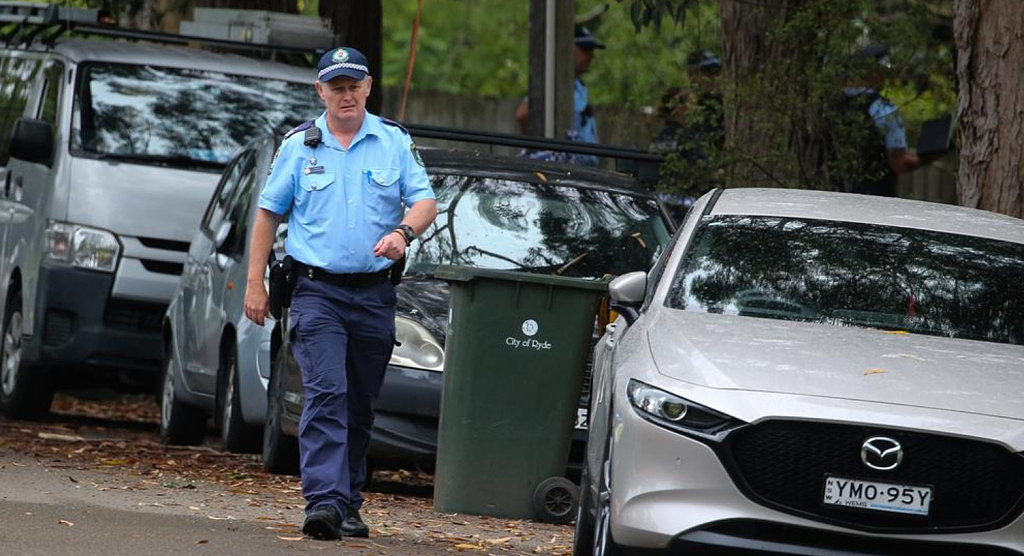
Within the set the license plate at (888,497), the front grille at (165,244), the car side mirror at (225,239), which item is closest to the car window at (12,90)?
the front grille at (165,244)

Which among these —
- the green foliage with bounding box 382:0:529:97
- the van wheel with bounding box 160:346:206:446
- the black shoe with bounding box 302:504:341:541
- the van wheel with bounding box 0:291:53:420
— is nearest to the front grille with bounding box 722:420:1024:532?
the black shoe with bounding box 302:504:341:541

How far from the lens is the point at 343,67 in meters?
7.96

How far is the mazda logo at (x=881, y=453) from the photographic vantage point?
20.8ft

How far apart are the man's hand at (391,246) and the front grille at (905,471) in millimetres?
1806

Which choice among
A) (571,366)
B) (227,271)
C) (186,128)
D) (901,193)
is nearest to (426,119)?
(901,193)

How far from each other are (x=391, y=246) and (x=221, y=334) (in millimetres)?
3709

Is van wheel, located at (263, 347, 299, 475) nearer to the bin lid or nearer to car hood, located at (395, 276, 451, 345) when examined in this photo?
car hood, located at (395, 276, 451, 345)

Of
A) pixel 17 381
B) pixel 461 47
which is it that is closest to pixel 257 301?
pixel 17 381

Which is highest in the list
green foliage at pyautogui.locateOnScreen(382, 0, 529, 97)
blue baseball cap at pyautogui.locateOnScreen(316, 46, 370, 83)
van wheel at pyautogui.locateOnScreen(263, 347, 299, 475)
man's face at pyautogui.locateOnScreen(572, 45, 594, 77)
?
green foliage at pyautogui.locateOnScreen(382, 0, 529, 97)

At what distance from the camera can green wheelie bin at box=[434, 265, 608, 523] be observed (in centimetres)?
876

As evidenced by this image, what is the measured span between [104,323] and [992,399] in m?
7.08

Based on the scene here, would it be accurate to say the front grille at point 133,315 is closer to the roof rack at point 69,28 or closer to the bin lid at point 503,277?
the roof rack at point 69,28

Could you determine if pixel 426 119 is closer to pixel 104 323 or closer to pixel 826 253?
pixel 104 323

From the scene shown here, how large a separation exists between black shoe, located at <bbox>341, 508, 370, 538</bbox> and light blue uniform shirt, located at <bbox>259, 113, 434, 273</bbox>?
913 mm
